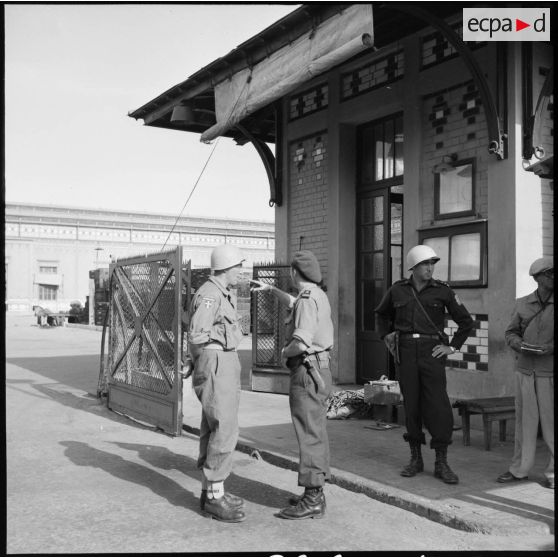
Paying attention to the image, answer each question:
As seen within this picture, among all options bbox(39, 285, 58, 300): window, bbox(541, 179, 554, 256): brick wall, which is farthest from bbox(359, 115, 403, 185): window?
bbox(39, 285, 58, 300): window

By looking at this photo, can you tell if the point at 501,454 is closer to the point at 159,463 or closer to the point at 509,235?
the point at 509,235

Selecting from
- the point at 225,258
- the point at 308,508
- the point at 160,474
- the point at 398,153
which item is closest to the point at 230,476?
the point at 160,474

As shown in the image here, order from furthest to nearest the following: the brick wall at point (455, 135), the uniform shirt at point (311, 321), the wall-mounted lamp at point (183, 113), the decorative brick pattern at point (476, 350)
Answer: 1. the wall-mounted lamp at point (183, 113)
2. the brick wall at point (455, 135)
3. the decorative brick pattern at point (476, 350)
4. the uniform shirt at point (311, 321)

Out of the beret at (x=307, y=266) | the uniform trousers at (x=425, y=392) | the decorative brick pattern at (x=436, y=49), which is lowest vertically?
the uniform trousers at (x=425, y=392)

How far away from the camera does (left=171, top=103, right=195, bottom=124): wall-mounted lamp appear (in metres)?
11.6

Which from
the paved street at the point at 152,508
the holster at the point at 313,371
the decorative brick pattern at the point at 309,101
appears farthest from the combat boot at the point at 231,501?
the decorative brick pattern at the point at 309,101

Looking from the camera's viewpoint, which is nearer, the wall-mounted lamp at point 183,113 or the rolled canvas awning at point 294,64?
the rolled canvas awning at point 294,64

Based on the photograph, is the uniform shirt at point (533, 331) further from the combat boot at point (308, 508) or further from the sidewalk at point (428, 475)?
the combat boot at point (308, 508)

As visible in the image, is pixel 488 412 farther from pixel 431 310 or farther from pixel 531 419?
pixel 431 310

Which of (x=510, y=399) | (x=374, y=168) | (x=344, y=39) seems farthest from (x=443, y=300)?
(x=374, y=168)

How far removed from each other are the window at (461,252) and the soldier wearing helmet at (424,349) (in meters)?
2.00

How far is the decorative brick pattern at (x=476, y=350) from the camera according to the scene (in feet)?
25.2

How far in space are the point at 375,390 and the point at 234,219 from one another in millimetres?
43601

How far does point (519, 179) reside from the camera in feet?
23.8
